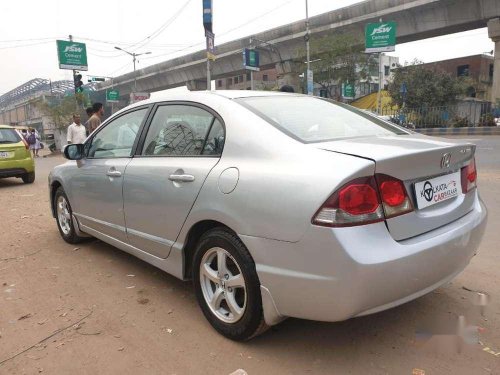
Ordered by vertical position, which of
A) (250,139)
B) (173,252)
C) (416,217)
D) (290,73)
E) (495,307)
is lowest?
(495,307)

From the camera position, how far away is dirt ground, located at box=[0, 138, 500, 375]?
8.27 feet

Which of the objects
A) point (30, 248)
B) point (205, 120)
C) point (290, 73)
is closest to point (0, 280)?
point (30, 248)

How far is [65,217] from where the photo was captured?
5.05 meters

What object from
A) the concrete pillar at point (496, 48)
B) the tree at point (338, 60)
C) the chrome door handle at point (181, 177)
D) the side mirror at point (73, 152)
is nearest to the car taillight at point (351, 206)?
the chrome door handle at point (181, 177)

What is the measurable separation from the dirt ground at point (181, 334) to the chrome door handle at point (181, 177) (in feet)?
3.22

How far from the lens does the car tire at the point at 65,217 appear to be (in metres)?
4.91

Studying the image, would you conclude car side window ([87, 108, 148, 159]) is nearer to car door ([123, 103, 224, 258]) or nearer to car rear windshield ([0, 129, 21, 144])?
car door ([123, 103, 224, 258])

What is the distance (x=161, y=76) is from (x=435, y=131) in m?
36.3

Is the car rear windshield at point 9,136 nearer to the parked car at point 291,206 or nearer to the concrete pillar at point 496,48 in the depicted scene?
the parked car at point 291,206

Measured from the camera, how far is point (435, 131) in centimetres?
2388

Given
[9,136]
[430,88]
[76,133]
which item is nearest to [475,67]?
[430,88]

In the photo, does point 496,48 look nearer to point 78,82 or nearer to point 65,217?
point 78,82

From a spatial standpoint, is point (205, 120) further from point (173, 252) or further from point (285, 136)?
point (173, 252)

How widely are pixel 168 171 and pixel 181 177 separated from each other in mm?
195
